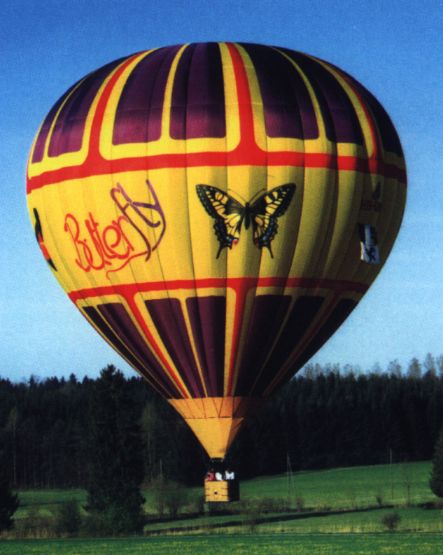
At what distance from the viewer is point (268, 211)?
30.3 meters

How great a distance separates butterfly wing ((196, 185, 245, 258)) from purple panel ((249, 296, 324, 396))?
2525 mm

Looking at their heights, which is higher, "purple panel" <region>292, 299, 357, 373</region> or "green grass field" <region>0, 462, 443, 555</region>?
"purple panel" <region>292, 299, 357, 373</region>

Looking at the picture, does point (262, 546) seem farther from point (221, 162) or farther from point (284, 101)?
point (284, 101)

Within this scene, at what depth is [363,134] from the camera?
31859mm

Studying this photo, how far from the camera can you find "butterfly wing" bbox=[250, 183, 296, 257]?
1190 inches

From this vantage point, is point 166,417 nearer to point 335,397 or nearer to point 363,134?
point 335,397

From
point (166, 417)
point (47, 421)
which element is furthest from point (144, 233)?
point (47, 421)

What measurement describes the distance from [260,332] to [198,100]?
5.35 m

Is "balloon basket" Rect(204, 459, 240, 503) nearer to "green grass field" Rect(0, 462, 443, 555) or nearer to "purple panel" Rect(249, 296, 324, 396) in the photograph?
"green grass field" Rect(0, 462, 443, 555)

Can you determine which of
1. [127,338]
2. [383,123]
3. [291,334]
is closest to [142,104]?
[127,338]

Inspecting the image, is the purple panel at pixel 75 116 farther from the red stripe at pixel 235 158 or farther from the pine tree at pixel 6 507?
the pine tree at pixel 6 507

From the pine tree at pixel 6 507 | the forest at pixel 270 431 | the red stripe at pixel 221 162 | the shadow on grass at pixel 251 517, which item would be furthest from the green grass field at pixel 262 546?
the forest at pixel 270 431

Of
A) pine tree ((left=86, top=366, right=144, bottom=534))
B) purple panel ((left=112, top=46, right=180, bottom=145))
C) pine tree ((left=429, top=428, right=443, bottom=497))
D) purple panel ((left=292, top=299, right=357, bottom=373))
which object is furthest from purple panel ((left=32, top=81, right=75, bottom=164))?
pine tree ((left=429, top=428, right=443, bottom=497))

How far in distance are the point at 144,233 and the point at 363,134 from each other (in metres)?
Answer: 5.61
